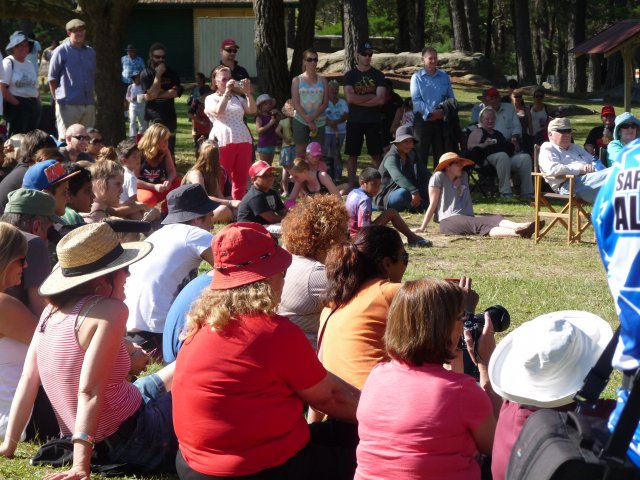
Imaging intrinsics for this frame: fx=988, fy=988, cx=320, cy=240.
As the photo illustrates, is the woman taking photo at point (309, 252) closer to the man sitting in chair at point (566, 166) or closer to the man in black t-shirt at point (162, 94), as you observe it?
the man sitting in chair at point (566, 166)

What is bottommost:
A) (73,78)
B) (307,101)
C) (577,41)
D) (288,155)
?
(288,155)

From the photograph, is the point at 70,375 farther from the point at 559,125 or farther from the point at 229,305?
the point at 559,125

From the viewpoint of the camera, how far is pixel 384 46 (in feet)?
138

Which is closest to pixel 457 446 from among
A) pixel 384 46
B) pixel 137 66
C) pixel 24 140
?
pixel 24 140

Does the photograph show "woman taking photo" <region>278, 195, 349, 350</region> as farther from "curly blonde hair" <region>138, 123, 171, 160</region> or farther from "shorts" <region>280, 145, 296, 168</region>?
"shorts" <region>280, 145, 296, 168</region>

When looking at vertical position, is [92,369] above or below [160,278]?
below

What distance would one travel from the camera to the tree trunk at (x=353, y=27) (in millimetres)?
22734

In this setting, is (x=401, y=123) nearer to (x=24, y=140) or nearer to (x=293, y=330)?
(x=24, y=140)

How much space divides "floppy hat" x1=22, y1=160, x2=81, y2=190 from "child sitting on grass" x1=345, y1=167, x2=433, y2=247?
3.52m

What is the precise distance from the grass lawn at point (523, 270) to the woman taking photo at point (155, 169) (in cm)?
257

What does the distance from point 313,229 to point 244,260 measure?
5.23 feet

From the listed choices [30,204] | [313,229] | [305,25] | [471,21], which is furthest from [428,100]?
[471,21]

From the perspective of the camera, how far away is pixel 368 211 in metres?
9.91

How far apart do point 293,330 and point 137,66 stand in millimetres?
20634
